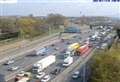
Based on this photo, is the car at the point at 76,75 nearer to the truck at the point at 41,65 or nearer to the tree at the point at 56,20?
the truck at the point at 41,65

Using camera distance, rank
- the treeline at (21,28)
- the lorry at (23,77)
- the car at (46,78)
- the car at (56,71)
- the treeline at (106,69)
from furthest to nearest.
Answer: the treeline at (21,28), the car at (56,71), the car at (46,78), the lorry at (23,77), the treeline at (106,69)

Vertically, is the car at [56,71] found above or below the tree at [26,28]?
below

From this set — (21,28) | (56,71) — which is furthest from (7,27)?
(56,71)

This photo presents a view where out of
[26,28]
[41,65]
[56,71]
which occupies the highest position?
[26,28]

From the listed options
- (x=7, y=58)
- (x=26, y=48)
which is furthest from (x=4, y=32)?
(x=7, y=58)

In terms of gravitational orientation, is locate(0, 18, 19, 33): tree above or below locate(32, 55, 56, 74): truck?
above

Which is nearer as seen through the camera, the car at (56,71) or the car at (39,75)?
the car at (39,75)

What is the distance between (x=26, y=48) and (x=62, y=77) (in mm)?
4777

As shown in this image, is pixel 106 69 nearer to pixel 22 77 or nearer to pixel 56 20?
pixel 22 77

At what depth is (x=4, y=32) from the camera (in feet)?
49.1

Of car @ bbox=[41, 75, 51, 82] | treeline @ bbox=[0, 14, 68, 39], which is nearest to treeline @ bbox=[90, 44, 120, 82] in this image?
car @ bbox=[41, 75, 51, 82]

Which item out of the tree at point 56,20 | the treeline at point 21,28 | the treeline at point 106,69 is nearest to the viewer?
the treeline at point 106,69

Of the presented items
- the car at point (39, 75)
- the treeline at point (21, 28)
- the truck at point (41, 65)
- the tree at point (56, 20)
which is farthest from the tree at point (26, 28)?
the car at point (39, 75)

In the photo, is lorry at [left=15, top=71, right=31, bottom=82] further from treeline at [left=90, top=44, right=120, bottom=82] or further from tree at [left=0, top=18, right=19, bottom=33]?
tree at [left=0, top=18, right=19, bottom=33]
